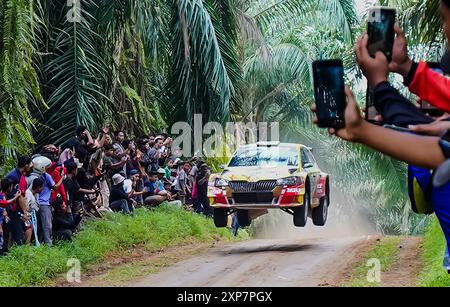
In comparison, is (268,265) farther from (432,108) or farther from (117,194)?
(432,108)

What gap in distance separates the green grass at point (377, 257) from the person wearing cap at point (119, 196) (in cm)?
337

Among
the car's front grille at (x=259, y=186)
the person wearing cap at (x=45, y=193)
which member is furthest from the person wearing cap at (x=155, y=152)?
the person wearing cap at (x=45, y=193)

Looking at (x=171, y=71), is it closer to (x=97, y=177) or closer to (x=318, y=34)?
(x=318, y=34)

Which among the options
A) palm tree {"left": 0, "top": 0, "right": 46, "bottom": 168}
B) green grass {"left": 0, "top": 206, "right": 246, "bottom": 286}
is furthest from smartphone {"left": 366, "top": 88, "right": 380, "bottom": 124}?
green grass {"left": 0, "top": 206, "right": 246, "bottom": 286}

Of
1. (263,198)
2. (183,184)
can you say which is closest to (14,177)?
(263,198)

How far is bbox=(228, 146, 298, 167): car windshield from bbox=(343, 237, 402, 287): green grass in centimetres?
150

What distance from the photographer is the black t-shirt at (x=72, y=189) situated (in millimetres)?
10242

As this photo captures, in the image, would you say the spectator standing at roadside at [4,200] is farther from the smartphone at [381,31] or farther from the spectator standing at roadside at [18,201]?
the smartphone at [381,31]

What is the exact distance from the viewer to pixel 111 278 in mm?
9445

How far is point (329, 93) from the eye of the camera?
7.80 feet

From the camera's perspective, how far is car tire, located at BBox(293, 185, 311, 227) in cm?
1047

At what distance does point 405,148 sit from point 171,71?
39.8 ft
